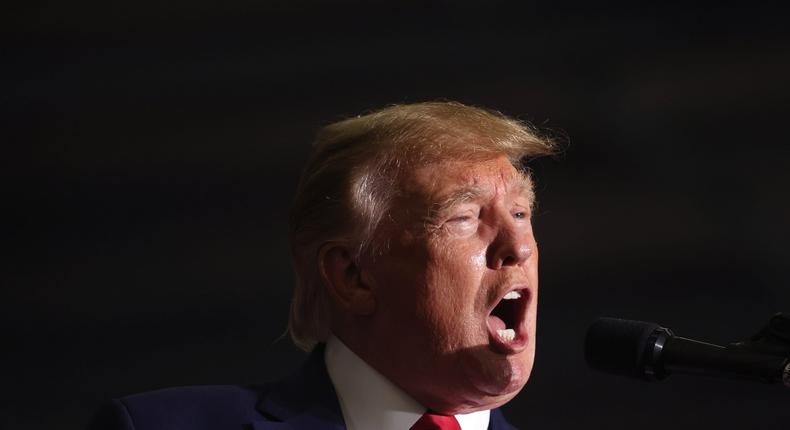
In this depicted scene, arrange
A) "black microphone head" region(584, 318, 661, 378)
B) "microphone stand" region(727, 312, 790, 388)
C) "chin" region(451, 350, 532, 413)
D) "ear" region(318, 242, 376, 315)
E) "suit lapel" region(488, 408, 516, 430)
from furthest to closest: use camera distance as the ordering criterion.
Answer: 1. "suit lapel" region(488, 408, 516, 430)
2. "ear" region(318, 242, 376, 315)
3. "chin" region(451, 350, 532, 413)
4. "black microphone head" region(584, 318, 661, 378)
5. "microphone stand" region(727, 312, 790, 388)

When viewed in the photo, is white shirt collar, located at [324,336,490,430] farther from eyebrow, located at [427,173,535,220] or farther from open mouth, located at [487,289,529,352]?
eyebrow, located at [427,173,535,220]

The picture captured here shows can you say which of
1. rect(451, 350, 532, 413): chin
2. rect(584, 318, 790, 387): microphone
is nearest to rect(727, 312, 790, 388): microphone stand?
rect(584, 318, 790, 387): microphone

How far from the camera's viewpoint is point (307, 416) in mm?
2037

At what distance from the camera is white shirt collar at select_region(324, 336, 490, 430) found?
2029 millimetres

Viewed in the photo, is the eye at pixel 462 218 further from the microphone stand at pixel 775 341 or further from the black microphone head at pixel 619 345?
the microphone stand at pixel 775 341

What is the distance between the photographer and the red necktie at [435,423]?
6.56ft

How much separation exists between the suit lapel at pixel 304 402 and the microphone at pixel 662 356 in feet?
1.82

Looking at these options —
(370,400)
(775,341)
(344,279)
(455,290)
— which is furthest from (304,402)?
(775,341)

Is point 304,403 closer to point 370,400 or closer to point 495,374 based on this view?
point 370,400

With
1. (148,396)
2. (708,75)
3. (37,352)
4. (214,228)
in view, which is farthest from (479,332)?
(708,75)

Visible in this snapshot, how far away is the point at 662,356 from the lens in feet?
5.21

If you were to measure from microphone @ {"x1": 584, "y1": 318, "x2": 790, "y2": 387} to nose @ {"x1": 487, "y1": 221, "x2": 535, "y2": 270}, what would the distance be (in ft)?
1.01

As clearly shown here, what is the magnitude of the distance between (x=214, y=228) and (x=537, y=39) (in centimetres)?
90

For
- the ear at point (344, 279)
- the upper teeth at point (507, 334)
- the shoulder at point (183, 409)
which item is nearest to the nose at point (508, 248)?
the upper teeth at point (507, 334)
